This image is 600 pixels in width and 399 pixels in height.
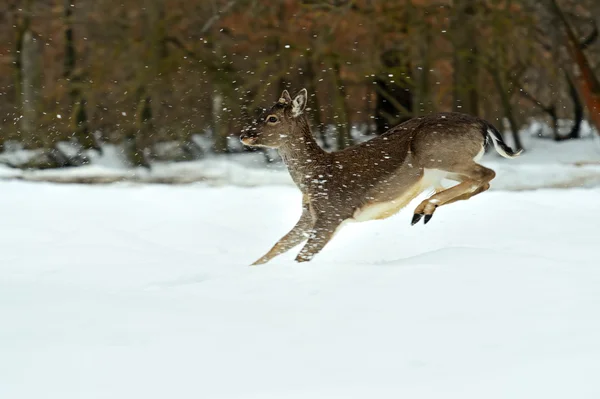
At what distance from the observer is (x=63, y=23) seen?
765 inches

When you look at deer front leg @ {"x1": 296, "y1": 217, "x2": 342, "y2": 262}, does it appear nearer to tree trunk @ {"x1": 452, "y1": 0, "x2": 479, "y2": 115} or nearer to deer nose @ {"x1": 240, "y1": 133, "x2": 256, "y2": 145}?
deer nose @ {"x1": 240, "y1": 133, "x2": 256, "y2": 145}

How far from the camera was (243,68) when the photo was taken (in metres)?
19.6

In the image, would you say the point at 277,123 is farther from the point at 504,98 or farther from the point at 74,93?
the point at 74,93

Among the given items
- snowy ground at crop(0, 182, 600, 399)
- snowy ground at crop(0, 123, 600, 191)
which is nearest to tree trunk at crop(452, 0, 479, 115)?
snowy ground at crop(0, 123, 600, 191)

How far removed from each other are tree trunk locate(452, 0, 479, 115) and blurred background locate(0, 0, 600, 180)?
0.03 m

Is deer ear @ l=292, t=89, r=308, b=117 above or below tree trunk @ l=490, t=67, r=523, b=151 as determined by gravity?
above

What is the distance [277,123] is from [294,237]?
2.89 ft

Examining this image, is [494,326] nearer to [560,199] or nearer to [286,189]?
[560,199]

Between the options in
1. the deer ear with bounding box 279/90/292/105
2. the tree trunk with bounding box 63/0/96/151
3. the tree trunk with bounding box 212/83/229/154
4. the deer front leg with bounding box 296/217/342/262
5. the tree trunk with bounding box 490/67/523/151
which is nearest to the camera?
the deer front leg with bounding box 296/217/342/262

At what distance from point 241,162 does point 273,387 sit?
627 inches

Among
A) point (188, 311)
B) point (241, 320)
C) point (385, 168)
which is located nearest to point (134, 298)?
point (188, 311)

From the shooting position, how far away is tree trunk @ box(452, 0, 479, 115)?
58.3 ft

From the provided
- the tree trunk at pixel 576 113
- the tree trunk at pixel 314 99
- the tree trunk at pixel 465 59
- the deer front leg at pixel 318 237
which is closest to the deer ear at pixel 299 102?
the deer front leg at pixel 318 237

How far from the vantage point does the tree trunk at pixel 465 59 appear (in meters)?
17.8
